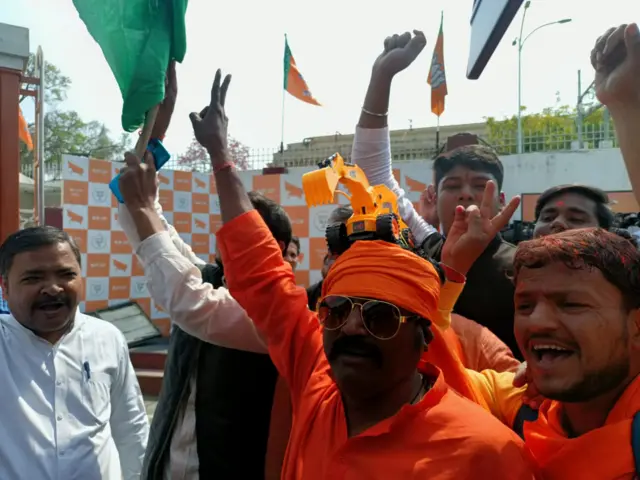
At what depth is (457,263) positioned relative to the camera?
1581mm

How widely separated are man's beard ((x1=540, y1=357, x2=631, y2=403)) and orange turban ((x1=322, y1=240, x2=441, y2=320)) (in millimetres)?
369

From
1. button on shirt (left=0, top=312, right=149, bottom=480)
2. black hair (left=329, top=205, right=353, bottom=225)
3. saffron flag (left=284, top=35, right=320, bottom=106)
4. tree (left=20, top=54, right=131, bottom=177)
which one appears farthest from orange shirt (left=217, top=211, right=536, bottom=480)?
tree (left=20, top=54, right=131, bottom=177)

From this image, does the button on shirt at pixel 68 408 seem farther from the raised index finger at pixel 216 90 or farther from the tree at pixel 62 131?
the tree at pixel 62 131

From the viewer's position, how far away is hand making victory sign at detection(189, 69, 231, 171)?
1848mm

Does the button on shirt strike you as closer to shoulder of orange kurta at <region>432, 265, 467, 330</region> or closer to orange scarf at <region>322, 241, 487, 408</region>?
orange scarf at <region>322, 241, 487, 408</region>

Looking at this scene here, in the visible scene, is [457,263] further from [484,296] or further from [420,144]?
[420,144]

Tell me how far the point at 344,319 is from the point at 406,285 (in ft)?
0.55

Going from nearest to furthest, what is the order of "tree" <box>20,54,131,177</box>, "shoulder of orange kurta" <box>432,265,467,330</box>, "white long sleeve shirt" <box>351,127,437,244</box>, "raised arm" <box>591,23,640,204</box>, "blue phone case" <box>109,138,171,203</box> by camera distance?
"raised arm" <box>591,23,640,204</box> < "shoulder of orange kurta" <box>432,265,467,330</box> < "blue phone case" <box>109,138,171,203</box> < "white long sleeve shirt" <box>351,127,437,244</box> < "tree" <box>20,54,131,177</box>

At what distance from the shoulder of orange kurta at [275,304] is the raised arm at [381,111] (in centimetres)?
94

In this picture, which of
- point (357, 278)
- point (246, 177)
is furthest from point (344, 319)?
point (246, 177)

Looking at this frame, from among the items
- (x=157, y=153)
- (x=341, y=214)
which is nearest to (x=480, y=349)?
(x=341, y=214)

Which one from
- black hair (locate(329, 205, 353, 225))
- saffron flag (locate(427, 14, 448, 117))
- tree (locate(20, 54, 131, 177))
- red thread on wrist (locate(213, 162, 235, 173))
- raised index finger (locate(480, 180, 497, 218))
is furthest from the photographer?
tree (locate(20, 54, 131, 177))

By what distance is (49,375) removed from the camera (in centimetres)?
224

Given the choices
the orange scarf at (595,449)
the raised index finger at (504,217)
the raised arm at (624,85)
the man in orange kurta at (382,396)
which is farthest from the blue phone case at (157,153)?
the orange scarf at (595,449)
